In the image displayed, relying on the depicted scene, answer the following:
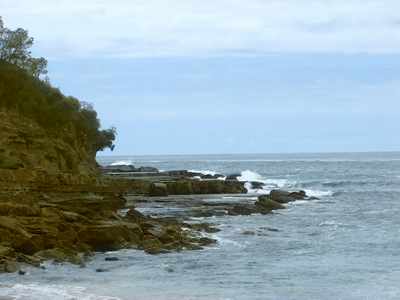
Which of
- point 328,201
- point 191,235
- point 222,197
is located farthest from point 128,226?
point 328,201

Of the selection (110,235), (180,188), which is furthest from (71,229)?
(180,188)

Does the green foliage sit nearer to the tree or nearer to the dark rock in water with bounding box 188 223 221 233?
the tree

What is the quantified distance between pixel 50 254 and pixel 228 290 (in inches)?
376

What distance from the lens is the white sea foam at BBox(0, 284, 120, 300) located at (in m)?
25.3

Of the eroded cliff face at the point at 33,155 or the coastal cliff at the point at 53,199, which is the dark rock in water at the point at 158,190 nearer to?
the coastal cliff at the point at 53,199

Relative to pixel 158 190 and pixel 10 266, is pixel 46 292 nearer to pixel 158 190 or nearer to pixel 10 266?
pixel 10 266

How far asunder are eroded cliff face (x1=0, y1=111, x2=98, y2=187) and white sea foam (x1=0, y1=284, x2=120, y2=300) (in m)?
20.2

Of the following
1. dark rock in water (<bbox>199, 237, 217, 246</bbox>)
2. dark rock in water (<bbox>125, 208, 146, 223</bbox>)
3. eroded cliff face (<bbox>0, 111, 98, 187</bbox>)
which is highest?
eroded cliff face (<bbox>0, 111, 98, 187</bbox>)

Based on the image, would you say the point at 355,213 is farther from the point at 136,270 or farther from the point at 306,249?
the point at 136,270

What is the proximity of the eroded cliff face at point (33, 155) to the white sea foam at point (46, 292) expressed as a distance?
66.2 feet

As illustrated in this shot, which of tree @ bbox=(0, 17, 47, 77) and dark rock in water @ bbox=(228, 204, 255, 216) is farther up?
tree @ bbox=(0, 17, 47, 77)

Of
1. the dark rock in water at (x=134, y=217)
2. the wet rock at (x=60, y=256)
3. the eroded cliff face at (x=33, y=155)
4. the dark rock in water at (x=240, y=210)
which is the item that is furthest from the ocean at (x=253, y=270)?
the eroded cliff face at (x=33, y=155)

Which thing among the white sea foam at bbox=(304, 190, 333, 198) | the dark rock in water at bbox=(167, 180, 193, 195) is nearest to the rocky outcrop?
the dark rock in water at bbox=(167, 180, 193, 195)

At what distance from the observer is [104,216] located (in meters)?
40.2
